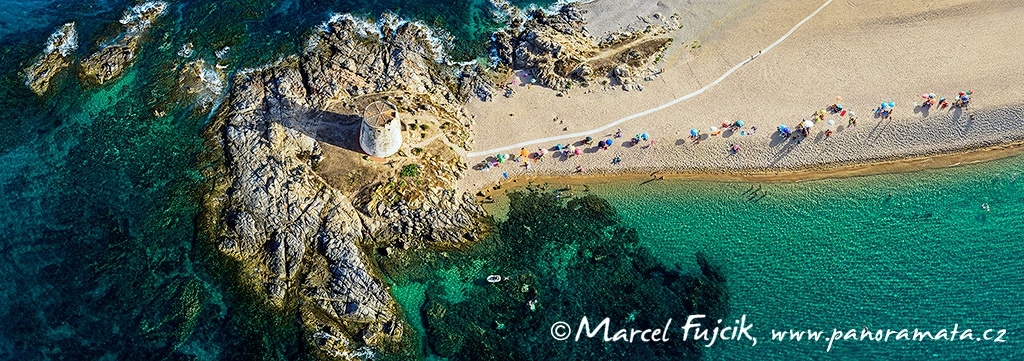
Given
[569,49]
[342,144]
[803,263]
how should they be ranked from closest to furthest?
1. [803,263]
2. [342,144]
3. [569,49]

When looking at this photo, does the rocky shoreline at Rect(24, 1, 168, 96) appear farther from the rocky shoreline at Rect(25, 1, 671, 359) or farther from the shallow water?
the shallow water

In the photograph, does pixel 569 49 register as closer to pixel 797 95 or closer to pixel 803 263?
pixel 797 95

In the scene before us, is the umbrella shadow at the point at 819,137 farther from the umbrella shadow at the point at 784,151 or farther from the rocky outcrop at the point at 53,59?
the rocky outcrop at the point at 53,59

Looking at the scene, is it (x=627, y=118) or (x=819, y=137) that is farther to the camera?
(x=627, y=118)

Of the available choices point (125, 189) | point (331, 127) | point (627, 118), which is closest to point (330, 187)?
point (331, 127)

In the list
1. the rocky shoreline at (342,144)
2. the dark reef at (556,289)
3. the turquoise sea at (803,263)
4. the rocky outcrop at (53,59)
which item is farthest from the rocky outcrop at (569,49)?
the rocky outcrop at (53,59)

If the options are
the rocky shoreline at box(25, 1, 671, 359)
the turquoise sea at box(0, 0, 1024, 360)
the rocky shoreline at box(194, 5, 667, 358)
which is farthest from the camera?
the rocky shoreline at box(25, 1, 671, 359)

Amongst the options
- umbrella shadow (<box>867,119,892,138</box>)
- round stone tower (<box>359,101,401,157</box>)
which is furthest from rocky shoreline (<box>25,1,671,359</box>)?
umbrella shadow (<box>867,119,892,138</box>)
